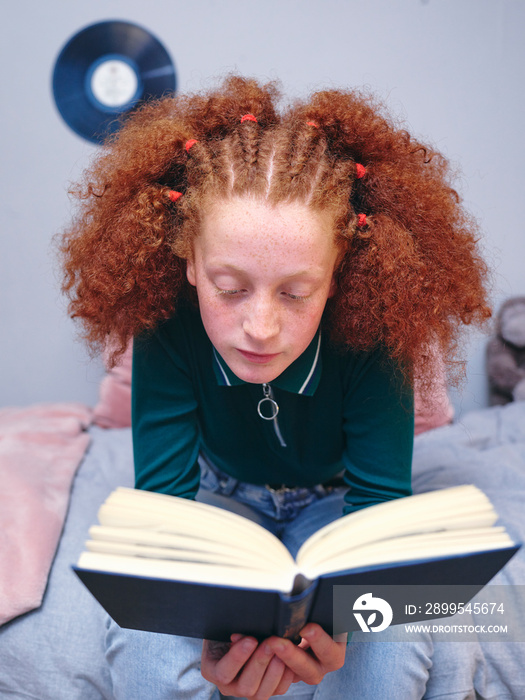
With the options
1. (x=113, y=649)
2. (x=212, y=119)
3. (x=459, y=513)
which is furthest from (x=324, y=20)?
(x=113, y=649)

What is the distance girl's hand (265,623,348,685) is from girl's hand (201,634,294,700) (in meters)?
0.01

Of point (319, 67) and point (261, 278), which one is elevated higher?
point (319, 67)

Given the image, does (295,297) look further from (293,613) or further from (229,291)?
(293,613)

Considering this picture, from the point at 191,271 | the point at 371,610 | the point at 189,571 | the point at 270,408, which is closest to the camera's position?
the point at 189,571

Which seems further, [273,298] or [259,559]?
[273,298]

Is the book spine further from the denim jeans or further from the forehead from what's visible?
the forehead

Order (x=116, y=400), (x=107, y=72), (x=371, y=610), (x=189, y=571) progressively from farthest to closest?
(x=107, y=72) → (x=116, y=400) → (x=371, y=610) → (x=189, y=571)

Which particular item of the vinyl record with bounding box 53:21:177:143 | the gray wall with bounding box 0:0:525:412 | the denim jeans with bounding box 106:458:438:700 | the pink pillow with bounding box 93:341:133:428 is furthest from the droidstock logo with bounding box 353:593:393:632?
the vinyl record with bounding box 53:21:177:143

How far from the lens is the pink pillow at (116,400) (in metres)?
1.64

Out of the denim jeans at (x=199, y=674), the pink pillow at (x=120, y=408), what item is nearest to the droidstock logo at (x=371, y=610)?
the denim jeans at (x=199, y=674)

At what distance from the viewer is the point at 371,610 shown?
0.65 m

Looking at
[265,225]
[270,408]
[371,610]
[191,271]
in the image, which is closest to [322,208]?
[265,225]

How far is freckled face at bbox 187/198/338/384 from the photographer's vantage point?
66 centimetres

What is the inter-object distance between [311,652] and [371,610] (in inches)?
4.7
